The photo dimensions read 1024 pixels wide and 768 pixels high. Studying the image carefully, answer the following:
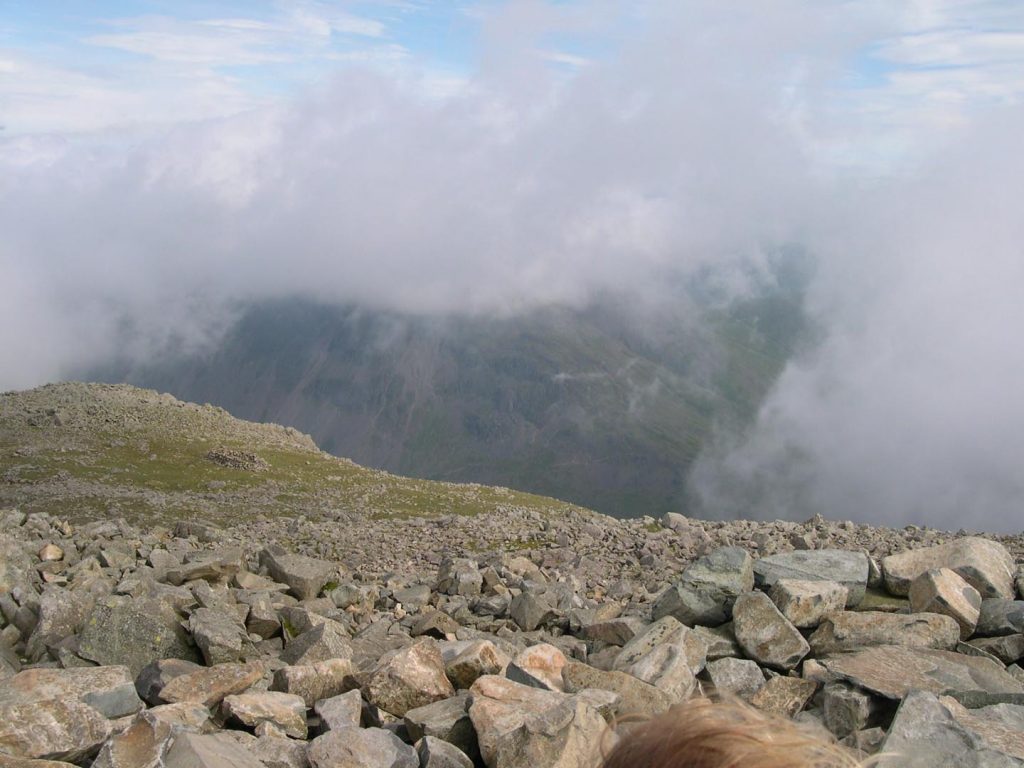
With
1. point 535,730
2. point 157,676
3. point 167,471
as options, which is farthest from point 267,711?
point 167,471

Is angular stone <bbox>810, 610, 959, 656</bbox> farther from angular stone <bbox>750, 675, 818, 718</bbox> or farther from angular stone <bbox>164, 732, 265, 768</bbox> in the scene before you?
Result: angular stone <bbox>164, 732, 265, 768</bbox>

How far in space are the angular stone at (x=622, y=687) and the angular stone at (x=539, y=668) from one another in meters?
0.21

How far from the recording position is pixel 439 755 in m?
9.45

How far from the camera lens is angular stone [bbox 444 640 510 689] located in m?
11.9

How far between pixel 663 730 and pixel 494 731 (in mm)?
6904

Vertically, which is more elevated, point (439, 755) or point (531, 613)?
point (439, 755)

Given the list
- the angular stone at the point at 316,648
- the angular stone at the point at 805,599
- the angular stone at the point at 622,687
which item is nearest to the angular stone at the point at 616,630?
the angular stone at the point at 805,599

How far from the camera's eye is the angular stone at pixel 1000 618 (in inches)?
572

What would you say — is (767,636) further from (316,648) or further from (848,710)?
(316,648)

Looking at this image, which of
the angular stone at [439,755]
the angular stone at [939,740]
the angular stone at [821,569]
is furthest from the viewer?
the angular stone at [821,569]

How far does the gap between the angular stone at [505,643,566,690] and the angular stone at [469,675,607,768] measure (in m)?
0.90

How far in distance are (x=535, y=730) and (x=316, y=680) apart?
391cm

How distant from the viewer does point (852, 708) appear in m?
11.4

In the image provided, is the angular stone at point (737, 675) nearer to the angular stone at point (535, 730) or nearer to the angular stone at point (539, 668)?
the angular stone at point (539, 668)
